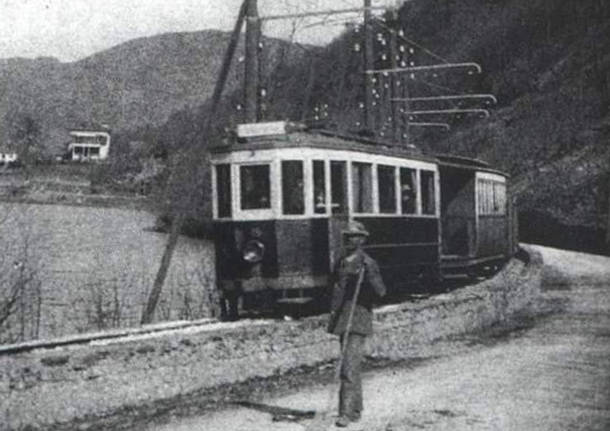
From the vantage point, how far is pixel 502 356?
534 inches

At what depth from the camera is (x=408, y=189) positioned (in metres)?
17.9

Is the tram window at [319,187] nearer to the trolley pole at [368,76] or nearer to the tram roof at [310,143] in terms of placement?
the tram roof at [310,143]

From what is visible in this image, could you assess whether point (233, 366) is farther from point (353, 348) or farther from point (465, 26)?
point (465, 26)

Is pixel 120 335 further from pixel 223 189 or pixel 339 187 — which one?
pixel 339 187

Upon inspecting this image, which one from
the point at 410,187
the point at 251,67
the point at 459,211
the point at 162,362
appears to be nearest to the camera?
the point at 162,362

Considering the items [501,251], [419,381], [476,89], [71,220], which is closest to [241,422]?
[419,381]

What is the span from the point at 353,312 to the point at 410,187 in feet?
31.4

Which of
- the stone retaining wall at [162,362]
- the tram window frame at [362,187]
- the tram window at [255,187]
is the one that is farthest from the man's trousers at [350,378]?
the tram window frame at [362,187]

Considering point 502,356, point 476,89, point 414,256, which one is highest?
point 476,89

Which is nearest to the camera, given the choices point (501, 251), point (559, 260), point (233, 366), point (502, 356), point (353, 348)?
point (353, 348)

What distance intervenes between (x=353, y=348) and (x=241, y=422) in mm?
1259

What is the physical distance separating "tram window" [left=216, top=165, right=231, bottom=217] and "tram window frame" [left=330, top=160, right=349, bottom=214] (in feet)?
5.25

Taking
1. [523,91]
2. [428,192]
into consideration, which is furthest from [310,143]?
[523,91]

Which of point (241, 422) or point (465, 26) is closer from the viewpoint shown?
point (241, 422)
